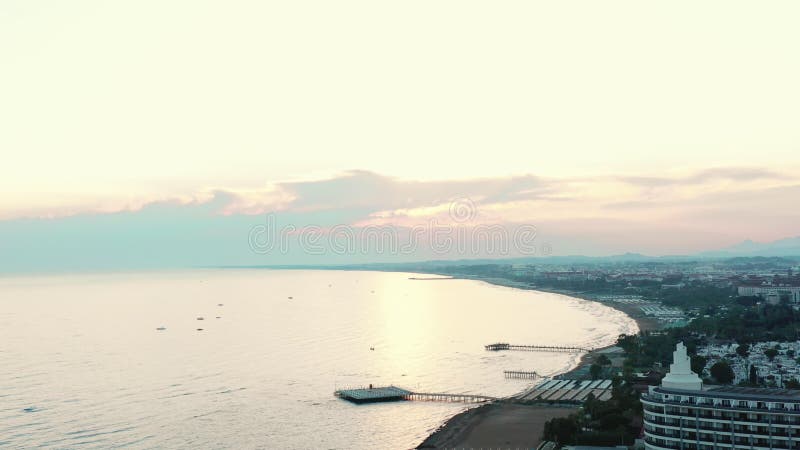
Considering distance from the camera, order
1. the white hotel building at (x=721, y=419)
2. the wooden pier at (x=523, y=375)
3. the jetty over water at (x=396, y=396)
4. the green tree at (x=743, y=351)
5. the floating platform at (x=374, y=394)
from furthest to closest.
Answer: 1. the green tree at (x=743, y=351)
2. the wooden pier at (x=523, y=375)
3. the jetty over water at (x=396, y=396)
4. the floating platform at (x=374, y=394)
5. the white hotel building at (x=721, y=419)

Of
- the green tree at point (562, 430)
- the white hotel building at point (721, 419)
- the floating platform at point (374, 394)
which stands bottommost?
the floating platform at point (374, 394)

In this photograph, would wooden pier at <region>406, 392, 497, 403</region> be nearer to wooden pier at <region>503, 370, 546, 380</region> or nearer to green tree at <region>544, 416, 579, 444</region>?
wooden pier at <region>503, 370, 546, 380</region>

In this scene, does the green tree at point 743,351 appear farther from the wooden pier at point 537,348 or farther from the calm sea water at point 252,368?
the calm sea water at point 252,368

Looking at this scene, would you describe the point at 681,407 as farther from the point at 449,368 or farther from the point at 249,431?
the point at 449,368

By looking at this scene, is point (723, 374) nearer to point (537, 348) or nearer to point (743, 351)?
point (743, 351)

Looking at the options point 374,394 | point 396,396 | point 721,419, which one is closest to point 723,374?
point 396,396

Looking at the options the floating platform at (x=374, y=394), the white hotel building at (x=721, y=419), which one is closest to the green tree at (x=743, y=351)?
the floating platform at (x=374, y=394)

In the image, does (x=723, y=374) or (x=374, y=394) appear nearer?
A: (x=723, y=374)
